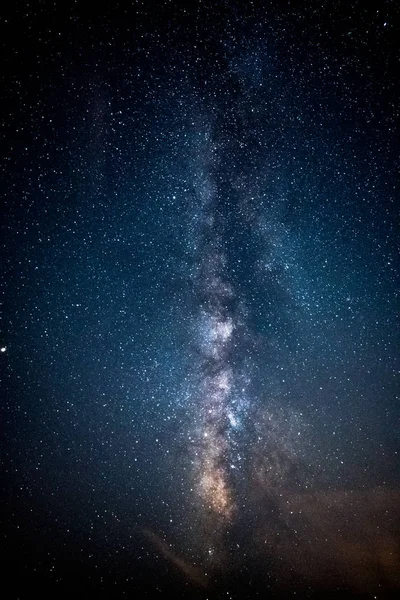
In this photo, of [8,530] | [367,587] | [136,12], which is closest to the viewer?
[136,12]

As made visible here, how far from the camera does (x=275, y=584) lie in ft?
19.3

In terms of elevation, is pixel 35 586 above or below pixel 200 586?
below

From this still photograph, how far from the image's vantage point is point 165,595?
514 centimetres

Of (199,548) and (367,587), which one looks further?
(367,587)

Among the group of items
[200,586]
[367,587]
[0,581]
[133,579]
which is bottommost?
[0,581]

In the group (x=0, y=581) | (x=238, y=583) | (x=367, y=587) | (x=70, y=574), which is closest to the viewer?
(x=0, y=581)

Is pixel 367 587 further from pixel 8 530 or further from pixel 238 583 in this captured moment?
pixel 8 530

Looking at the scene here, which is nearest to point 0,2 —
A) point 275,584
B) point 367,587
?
point 275,584

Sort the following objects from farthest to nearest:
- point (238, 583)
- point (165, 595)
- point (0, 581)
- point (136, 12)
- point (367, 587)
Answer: point (367, 587) < point (165, 595) < point (238, 583) < point (0, 581) < point (136, 12)

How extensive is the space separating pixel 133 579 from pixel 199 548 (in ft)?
4.19

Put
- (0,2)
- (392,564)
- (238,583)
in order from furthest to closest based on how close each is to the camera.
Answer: (392,564), (238,583), (0,2)

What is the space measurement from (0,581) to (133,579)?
68.0 inches

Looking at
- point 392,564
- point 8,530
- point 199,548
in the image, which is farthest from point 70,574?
point 392,564

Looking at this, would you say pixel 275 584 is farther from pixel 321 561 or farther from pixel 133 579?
pixel 133 579
